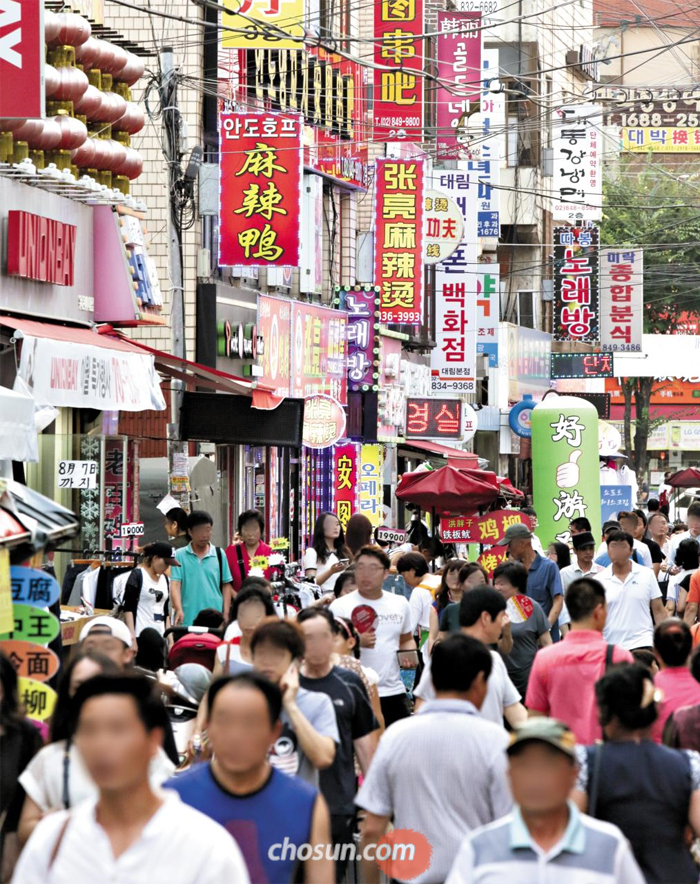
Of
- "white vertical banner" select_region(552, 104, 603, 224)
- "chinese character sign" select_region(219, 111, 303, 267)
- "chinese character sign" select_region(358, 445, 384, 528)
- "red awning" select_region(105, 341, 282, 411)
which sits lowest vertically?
"chinese character sign" select_region(358, 445, 384, 528)

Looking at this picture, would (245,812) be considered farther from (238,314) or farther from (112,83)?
(238,314)

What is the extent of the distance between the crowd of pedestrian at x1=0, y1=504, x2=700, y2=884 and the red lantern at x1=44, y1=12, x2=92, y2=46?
8.72 m

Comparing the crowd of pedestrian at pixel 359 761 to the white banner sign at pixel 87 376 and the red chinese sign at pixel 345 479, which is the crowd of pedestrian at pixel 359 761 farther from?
the red chinese sign at pixel 345 479

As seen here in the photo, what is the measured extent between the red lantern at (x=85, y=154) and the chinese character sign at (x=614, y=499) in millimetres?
16721

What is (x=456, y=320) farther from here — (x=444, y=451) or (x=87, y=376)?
(x=87, y=376)

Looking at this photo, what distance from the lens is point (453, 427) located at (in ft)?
110

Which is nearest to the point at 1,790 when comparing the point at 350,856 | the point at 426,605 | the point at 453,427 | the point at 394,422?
the point at 350,856

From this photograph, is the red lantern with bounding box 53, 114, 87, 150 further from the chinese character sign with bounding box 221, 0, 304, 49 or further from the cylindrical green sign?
the cylindrical green sign

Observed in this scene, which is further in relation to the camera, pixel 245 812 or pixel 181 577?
pixel 181 577

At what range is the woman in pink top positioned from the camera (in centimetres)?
762

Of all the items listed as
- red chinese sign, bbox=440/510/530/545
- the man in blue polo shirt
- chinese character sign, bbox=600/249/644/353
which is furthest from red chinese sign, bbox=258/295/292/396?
chinese character sign, bbox=600/249/644/353

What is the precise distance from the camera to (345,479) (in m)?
29.5

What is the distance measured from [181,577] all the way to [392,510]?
20796 mm

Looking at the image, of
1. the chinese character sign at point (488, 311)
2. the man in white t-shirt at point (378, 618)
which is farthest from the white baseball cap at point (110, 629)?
the chinese character sign at point (488, 311)
